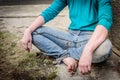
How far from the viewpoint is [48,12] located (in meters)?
3.89

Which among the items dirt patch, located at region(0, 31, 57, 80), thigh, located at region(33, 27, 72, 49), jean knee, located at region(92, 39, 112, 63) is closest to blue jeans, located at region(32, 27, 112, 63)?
thigh, located at region(33, 27, 72, 49)

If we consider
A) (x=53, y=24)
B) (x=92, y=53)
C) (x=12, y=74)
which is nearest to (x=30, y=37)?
(x=12, y=74)

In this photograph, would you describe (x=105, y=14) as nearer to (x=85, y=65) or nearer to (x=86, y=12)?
(x=86, y=12)

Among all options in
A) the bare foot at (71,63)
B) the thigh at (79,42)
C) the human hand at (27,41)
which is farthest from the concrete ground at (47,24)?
the human hand at (27,41)

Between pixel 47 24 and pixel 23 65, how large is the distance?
5.57 ft

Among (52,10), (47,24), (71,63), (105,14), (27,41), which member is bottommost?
(47,24)

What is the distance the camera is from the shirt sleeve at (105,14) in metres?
3.24

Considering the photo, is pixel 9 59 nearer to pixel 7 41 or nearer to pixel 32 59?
pixel 32 59

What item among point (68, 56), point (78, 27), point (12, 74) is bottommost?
point (12, 74)

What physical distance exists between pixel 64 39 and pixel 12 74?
Answer: 2.60 ft

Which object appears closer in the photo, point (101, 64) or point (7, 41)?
point (101, 64)

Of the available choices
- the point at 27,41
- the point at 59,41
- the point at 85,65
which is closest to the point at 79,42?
the point at 59,41

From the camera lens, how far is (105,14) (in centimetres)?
328

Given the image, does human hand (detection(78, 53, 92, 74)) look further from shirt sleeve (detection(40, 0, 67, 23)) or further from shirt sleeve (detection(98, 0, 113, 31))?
shirt sleeve (detection(40, 0, 67, 23))
